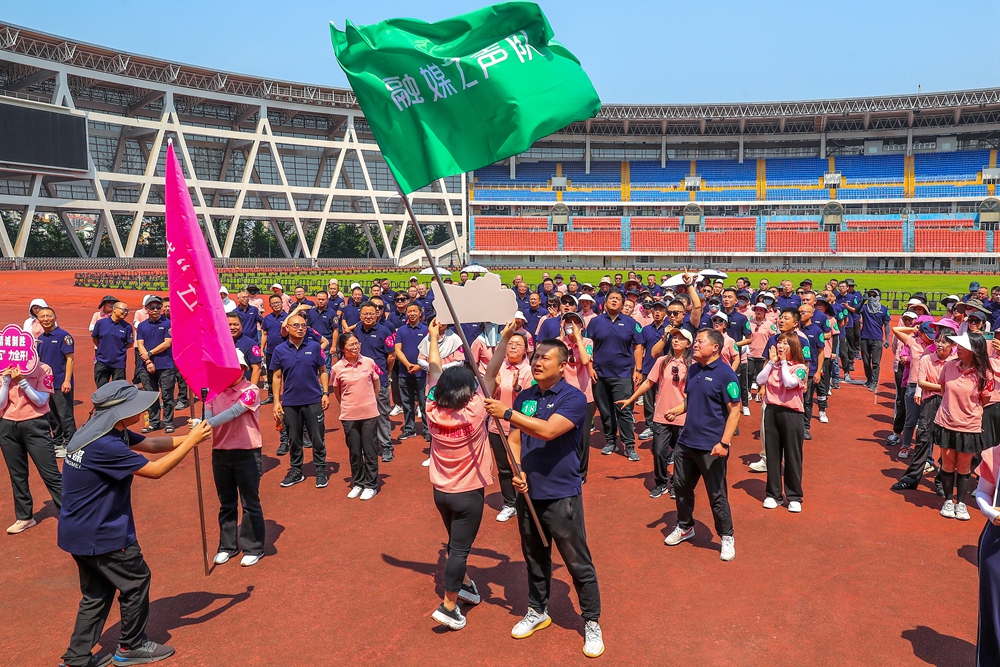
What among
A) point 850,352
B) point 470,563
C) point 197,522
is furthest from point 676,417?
point 850,352

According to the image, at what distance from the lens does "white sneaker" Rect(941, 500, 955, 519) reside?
6.59 meters

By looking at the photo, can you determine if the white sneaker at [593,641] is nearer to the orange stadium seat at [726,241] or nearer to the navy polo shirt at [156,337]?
the navy polo shirt at [156,337]

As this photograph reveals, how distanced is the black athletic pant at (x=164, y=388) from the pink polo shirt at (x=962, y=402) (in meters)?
9.85

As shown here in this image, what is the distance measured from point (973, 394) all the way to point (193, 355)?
22.7ft

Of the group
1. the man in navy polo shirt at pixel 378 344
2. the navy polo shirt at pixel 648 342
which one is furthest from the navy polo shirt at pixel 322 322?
the navy polo shirt at pixel 648 342

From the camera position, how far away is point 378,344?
941 centimetres

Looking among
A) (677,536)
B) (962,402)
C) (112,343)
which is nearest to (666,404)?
(677,536)

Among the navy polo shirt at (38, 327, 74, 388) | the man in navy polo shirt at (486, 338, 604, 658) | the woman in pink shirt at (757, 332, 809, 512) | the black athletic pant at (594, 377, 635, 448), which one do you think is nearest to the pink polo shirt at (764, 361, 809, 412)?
the woman in pink shirt at (757, 332, 809, 512)

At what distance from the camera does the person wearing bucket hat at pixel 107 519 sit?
156 inches

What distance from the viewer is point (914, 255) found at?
53.2 metres

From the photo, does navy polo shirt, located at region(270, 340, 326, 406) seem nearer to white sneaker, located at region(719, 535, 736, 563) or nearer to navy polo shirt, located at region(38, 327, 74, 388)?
navy polo shirt, located at region(38, 327, 74, 388)

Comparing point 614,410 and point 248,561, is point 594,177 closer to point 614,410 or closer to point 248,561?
point 614,410

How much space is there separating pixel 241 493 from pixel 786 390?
519cm

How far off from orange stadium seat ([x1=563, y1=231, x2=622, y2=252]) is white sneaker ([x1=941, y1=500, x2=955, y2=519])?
55.1 metres
